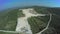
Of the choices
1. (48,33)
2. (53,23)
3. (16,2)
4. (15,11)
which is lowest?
(48,33)

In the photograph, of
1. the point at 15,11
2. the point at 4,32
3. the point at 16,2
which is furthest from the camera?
the point at 16,2

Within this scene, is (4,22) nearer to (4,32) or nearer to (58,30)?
(4,32)

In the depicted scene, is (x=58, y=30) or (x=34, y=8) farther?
(x=34, y=8)

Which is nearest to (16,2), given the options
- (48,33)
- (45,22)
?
(45,22)

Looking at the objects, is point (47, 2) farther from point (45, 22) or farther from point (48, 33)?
point (48, 33)

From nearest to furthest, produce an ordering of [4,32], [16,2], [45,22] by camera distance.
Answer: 1. [4,32]
2. [45,22]
3. [16,2]

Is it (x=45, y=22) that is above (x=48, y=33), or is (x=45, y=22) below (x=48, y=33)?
above

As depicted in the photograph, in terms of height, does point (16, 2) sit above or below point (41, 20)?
above

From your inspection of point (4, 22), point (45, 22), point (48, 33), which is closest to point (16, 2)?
point (4, 22)

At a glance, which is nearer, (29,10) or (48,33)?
(48,33)
